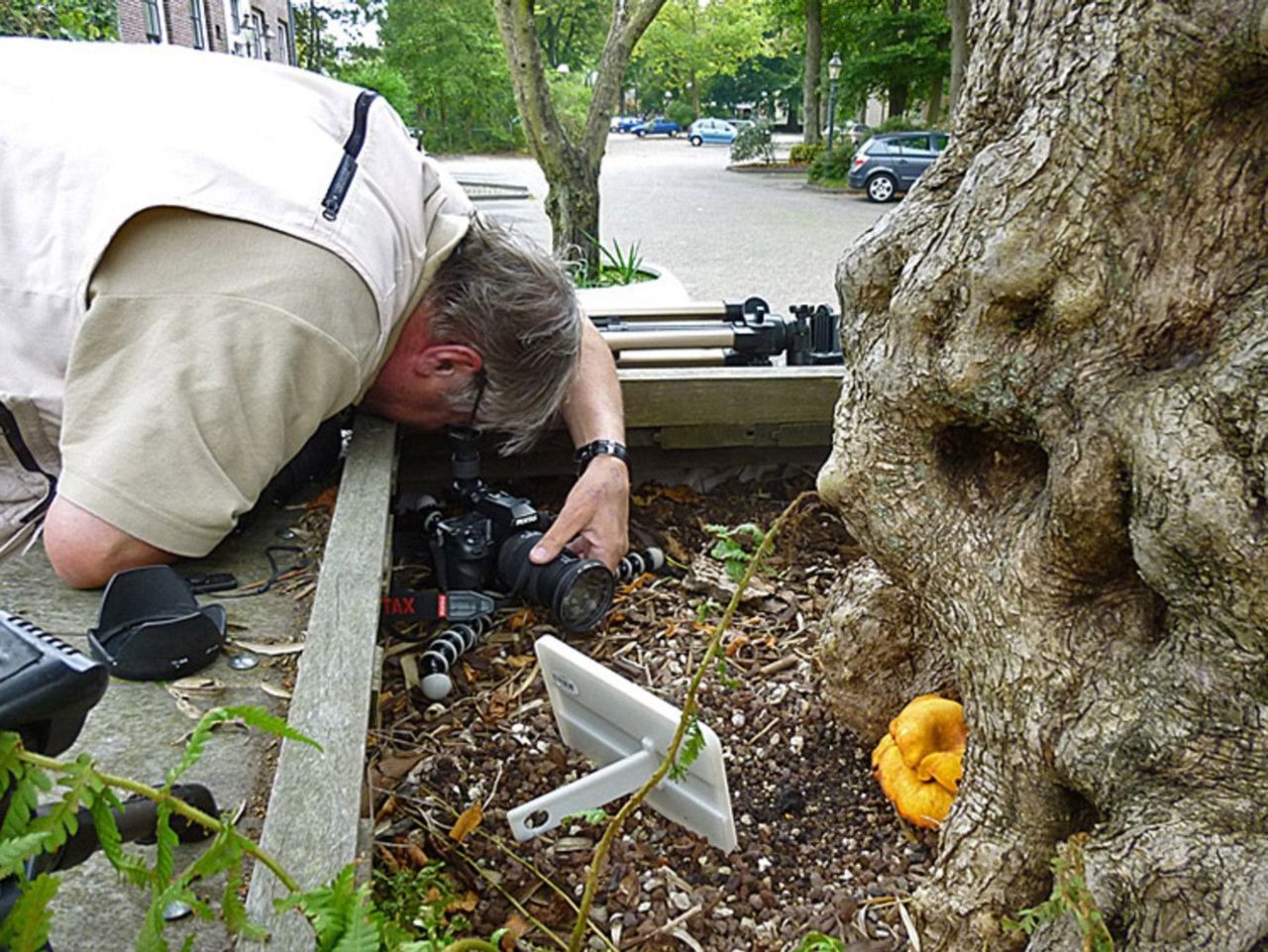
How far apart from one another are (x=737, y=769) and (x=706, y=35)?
61.8 meters

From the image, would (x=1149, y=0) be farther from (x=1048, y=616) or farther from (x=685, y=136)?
(x=685, y=136)

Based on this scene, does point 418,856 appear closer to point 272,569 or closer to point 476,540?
point 272,569

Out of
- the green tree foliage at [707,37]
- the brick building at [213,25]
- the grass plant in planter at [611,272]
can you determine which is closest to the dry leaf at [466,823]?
the grass plant in planter at [611,272]

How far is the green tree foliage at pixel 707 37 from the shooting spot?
5803 centimetres

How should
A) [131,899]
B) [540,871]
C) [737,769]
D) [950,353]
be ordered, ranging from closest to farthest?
[131,899] < [950,353] < [540,871] < [737,769]

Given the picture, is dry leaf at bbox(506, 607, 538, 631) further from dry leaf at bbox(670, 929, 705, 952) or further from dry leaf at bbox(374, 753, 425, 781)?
dry leaf at bbox(670, 929, 705, 952)

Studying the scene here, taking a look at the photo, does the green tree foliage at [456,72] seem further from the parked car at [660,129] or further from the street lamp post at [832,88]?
the street lamp post at [832,88]

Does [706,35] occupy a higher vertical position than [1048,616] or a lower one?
higher

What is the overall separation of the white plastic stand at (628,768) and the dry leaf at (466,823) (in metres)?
0.10

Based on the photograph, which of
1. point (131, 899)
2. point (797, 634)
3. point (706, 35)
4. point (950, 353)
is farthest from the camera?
point (706, 35)

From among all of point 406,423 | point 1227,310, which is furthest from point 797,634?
point 1227,310

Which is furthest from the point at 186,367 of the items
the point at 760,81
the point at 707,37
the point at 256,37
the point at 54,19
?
the point at 760,81

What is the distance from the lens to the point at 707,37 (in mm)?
59281

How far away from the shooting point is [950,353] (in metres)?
1.62
